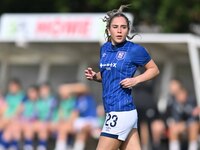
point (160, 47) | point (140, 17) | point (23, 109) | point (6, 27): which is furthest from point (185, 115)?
point (140, 17)

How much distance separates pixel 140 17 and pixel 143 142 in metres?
6.75

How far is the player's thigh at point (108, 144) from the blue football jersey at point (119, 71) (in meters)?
0.33

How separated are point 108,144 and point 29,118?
8558mm

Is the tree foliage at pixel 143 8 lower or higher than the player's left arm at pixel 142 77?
higher

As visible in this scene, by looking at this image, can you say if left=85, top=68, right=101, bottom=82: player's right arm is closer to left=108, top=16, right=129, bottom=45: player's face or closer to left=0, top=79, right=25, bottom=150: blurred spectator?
left=108, top=16, right=129, bottom=45: player's face

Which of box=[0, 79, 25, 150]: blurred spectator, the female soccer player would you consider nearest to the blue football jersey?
the female soccer player

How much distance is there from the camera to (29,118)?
664 inches

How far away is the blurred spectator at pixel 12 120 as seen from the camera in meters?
16.9

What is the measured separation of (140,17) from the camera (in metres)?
21.8

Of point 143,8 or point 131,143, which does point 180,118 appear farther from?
point 131,143

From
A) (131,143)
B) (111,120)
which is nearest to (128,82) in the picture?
(111,120)

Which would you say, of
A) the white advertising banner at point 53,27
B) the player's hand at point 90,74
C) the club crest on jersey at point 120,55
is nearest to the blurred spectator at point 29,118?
A: the white advertising banner at point 53,27

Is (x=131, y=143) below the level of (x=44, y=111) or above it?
below

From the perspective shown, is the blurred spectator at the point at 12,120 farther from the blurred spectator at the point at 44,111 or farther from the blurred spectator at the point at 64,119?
the blurred spectator at the point at 64,119
